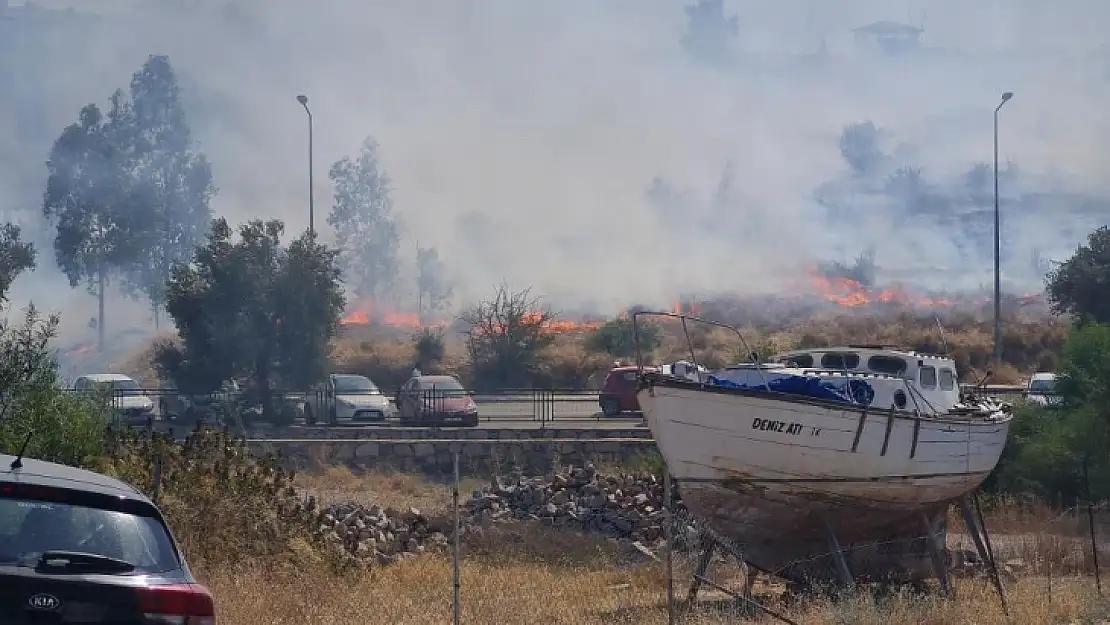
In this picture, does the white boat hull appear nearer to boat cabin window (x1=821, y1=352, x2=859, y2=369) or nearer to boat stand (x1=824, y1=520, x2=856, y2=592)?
boat stand (x1=824, y1=520, x2=856, y2=592)

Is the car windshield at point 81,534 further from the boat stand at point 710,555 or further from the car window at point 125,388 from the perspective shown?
the car window at point 125,388

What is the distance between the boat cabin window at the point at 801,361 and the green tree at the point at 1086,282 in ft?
101

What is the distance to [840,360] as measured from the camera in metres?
18.2

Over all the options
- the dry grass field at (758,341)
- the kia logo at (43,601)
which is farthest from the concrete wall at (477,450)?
the kia logo at (43,601)

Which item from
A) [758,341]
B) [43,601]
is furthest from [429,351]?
[43,601]

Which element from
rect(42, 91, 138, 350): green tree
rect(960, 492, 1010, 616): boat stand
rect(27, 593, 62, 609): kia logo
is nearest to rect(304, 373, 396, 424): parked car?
rect(960, 492, 1010, 616): boat stand

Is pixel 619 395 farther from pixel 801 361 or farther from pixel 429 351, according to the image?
pixel 801 361

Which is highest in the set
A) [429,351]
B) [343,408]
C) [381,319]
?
[381,319]

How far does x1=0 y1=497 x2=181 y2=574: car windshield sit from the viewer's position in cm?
639

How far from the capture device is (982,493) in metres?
24.1

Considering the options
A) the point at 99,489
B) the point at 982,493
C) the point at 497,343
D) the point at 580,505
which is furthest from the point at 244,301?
the point at 99,489

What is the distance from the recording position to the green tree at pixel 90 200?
70062mm

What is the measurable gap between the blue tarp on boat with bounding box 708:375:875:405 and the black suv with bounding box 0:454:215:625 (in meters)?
9.57

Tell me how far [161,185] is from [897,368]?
63995mm
